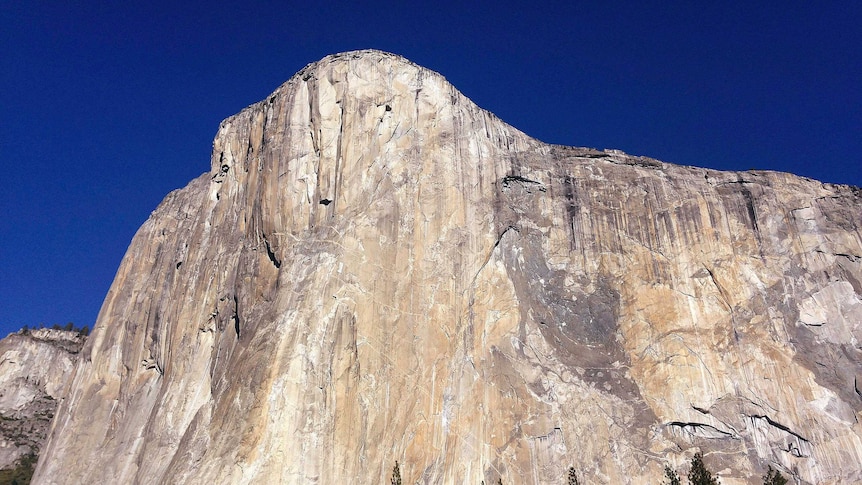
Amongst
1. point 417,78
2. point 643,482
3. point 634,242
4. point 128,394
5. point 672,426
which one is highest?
point 417,78

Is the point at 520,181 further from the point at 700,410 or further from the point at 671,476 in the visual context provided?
the point at 671,476

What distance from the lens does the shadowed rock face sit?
127ft

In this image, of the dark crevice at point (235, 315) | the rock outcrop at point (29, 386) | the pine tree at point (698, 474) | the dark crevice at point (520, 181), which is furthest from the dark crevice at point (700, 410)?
the rock outcrop at point (29, 386)

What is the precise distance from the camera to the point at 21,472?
248ft

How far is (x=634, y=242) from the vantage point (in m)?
48.1

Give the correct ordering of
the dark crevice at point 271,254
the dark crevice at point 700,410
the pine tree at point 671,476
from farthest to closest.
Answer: the dark crevice at point 271,254 < the dark crevice at point 700,410 < the pine tree at point 671,476

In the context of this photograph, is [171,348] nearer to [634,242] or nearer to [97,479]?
[97,479]

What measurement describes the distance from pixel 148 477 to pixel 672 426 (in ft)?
94.9

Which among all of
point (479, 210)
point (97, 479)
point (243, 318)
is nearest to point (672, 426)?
point (479, 210)

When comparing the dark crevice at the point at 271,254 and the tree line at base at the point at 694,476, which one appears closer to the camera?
the tree line at base at the point at 694,476

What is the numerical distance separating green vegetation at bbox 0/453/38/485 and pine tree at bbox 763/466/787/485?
64.0m

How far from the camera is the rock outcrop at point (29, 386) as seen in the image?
79000 mm

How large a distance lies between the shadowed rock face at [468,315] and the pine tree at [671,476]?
819 millimetres

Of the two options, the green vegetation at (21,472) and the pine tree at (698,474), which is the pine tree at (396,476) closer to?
the pine tree at (698,474)
